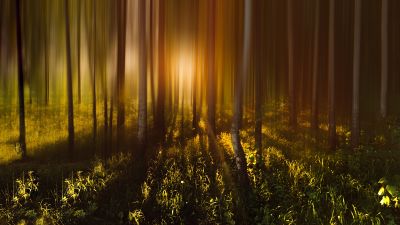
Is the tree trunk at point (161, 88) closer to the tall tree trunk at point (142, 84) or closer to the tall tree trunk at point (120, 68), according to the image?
the tall tree trunk at point (120, 68)

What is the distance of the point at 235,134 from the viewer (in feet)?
30.8

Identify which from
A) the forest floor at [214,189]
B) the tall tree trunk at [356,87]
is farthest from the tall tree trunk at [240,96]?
the tall tree trunk at [356,87]

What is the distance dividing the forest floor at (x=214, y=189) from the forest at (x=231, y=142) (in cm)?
4

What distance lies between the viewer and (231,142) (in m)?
12.4

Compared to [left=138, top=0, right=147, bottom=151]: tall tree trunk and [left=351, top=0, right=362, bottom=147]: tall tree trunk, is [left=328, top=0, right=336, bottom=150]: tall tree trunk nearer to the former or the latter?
[left=351, top=0, right=362, bottom=147]: tall tree trunk

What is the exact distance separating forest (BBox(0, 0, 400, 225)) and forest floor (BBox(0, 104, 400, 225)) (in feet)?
0.13

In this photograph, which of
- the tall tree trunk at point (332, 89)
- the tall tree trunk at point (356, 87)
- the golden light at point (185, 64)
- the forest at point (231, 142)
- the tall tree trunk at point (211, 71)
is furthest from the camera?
the golden light at point (185, 64)

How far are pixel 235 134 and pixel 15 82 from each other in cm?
3016

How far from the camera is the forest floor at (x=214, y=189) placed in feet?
25.1

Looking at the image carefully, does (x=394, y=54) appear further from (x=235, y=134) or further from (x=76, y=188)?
(x=76, y=188)

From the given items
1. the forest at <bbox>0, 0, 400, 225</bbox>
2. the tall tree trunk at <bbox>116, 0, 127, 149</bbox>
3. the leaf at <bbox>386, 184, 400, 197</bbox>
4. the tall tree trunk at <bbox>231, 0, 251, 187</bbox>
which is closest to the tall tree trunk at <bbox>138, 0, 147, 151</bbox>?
the forest at <bbox>0, 0, 400, 225</bbox>

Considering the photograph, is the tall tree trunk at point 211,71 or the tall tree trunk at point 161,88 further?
the tall tree trunk at point 161,88

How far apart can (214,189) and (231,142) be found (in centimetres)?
370

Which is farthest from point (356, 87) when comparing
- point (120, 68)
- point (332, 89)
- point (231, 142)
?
point (120, 68)
